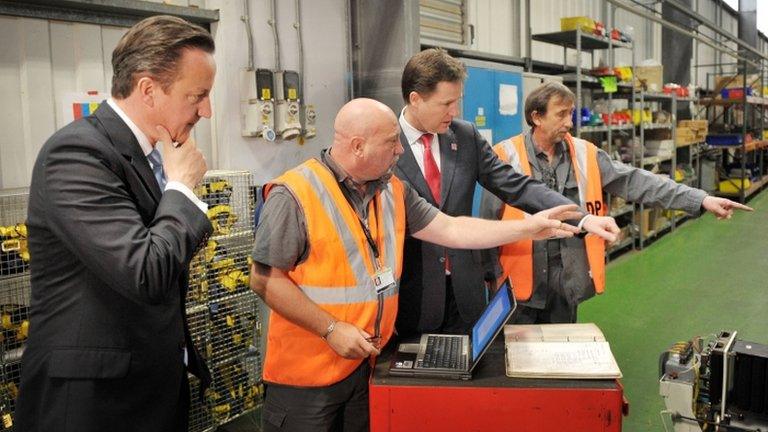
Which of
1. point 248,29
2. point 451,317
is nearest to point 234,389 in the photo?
point 451,317

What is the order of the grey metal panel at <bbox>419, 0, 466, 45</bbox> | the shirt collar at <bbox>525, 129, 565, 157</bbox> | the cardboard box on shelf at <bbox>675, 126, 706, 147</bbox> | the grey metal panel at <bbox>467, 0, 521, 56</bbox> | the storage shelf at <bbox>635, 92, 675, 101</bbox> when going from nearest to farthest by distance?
the shirt collar at <bbox>525, 129, 565, 157</bbox>
the grey metal panel at <bbox>419, 0, 466, 45</bbox>
the grey metal panel at <bbox>467, 0, 521, 56</bbox>
the storage shelf at <bbox>635, 92, 675, 101</bbox>
the cardboard box on shelf at <bbox>675, 126, 706, 147</bbox>

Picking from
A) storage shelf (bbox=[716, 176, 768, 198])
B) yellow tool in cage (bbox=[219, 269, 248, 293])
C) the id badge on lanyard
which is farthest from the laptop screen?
storage shelf (bbox=[716, 176, 768, 198])

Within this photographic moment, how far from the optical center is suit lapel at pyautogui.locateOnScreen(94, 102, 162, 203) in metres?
1.27

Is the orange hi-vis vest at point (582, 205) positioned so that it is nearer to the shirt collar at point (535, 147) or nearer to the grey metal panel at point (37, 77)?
the shirt collar at point (535, 147)

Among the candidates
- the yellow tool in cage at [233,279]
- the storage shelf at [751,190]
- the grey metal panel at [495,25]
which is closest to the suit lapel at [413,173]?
the yellow tool in cage at [233,279]

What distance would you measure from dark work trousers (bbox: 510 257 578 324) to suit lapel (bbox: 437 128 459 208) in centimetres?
67

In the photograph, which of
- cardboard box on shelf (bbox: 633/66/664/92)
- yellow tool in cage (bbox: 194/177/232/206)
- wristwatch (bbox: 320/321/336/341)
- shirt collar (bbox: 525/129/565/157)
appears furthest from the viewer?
cardboard box on shelf (bbox: 633/66/664/92)

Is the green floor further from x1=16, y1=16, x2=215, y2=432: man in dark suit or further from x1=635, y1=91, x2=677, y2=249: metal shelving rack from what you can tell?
x1=16, y1=16, x2=215, y2=432: man in dark suit

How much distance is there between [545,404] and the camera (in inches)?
54.6

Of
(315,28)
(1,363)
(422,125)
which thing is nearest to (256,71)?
(315,28)

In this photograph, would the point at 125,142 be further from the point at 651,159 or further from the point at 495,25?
the point at 651,159

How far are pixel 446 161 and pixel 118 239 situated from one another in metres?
1.40

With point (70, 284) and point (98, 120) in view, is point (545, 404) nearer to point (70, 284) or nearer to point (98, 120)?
point (70, 284)

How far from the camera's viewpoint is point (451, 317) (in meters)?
2.26
